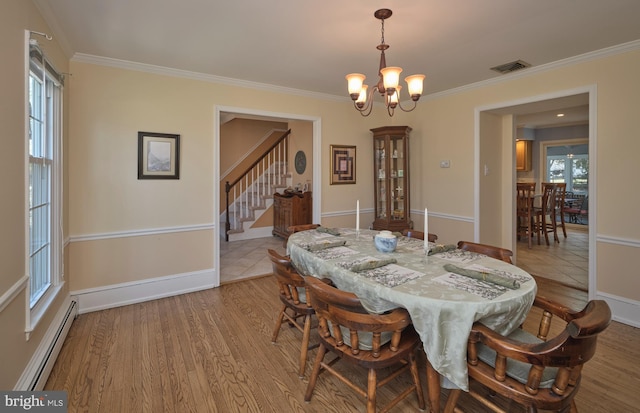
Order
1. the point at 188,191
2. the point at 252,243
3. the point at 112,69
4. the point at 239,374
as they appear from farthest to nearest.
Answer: the point at 252,243, the point at 188,191, the point at 112,69, the point at 239,374

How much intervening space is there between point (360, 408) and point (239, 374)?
858mm

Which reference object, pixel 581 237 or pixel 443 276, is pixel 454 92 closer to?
pixel 443 276

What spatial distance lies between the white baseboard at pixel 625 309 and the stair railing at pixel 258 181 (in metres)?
5.60

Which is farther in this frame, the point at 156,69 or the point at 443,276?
the point at 156,69

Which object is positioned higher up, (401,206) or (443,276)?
(401,206)

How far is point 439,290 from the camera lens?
5.08 feet

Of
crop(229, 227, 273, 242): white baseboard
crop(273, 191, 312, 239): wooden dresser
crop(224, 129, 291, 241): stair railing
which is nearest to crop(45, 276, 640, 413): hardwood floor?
crop(273, 191, 312, 239): wooden dresser

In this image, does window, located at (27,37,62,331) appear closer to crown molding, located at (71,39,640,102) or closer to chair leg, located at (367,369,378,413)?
crown molding, located at (71,39,640,102)

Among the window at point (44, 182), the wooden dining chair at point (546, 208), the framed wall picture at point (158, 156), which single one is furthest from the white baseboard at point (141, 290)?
the wooden dining chair at point (546, 208)

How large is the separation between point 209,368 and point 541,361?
2.00 meters

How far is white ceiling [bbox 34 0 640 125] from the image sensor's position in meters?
2.18

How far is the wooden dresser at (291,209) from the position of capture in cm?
589

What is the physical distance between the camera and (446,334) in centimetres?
144

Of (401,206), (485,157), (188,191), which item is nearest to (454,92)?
(485,157)
